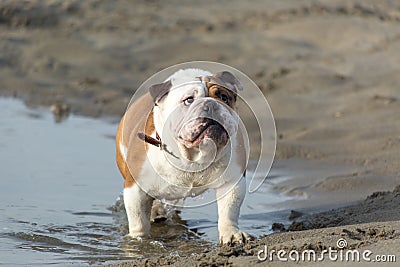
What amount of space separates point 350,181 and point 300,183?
47 cm

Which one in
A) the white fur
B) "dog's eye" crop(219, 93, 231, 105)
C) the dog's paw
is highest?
the white fur

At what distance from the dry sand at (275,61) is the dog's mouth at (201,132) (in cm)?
148

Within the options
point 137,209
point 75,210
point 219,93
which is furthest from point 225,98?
point 75,210

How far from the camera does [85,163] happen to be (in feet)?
26.9

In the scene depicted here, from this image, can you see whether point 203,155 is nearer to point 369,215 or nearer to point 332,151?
point 369,215

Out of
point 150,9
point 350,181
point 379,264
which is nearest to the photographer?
point 379,264

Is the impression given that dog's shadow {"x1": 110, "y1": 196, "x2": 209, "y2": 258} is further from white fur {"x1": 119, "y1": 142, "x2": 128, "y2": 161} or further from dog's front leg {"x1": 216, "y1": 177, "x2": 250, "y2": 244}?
white fur {"x1": 119, "y1": 142, "x2": 128, "y2": 161}

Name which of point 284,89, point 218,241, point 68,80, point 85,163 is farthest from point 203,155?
point 68,80

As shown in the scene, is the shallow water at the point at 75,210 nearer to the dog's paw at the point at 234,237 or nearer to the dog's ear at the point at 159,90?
the dog's paw at the point at 234,237

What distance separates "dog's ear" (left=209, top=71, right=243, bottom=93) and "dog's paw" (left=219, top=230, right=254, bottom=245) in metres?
0.84

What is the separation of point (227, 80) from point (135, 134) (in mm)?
754

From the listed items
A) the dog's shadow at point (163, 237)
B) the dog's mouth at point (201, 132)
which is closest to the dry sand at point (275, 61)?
the dog's shadow at point (163, 237)

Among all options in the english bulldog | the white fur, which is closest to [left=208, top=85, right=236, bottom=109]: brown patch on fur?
the english bulldog

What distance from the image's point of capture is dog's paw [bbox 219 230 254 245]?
17.6 feet
